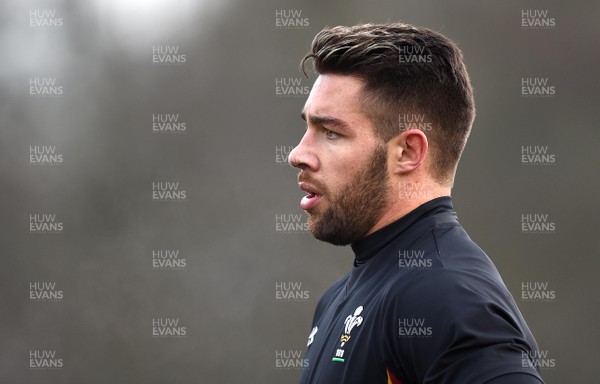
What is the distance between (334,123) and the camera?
1280 mm

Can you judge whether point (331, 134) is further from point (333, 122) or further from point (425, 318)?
point (425, 318)

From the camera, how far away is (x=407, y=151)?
128 cm

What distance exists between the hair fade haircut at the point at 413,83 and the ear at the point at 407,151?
18 mm

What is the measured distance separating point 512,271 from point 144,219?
2432 millimetres

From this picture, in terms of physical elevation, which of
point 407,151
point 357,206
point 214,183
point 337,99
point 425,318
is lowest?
point 214,183

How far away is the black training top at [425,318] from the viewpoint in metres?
0.93

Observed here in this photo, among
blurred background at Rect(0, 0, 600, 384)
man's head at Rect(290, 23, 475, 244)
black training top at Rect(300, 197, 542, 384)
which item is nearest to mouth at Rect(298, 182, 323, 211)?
man's head at Rect(290, 23, 475, 244)

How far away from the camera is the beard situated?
128cm

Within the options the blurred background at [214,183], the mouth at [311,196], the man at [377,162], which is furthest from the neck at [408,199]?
the blurred background at [214,183]

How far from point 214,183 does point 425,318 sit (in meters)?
3.65

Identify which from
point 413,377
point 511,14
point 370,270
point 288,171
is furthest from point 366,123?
point 511,14

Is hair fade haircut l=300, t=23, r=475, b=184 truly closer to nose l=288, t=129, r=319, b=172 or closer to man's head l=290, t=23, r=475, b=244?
man's head l=290, t=23, r=475, b=244

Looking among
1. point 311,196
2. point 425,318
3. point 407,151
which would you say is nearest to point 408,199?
point 407,151

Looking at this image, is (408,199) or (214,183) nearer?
(408,199)
